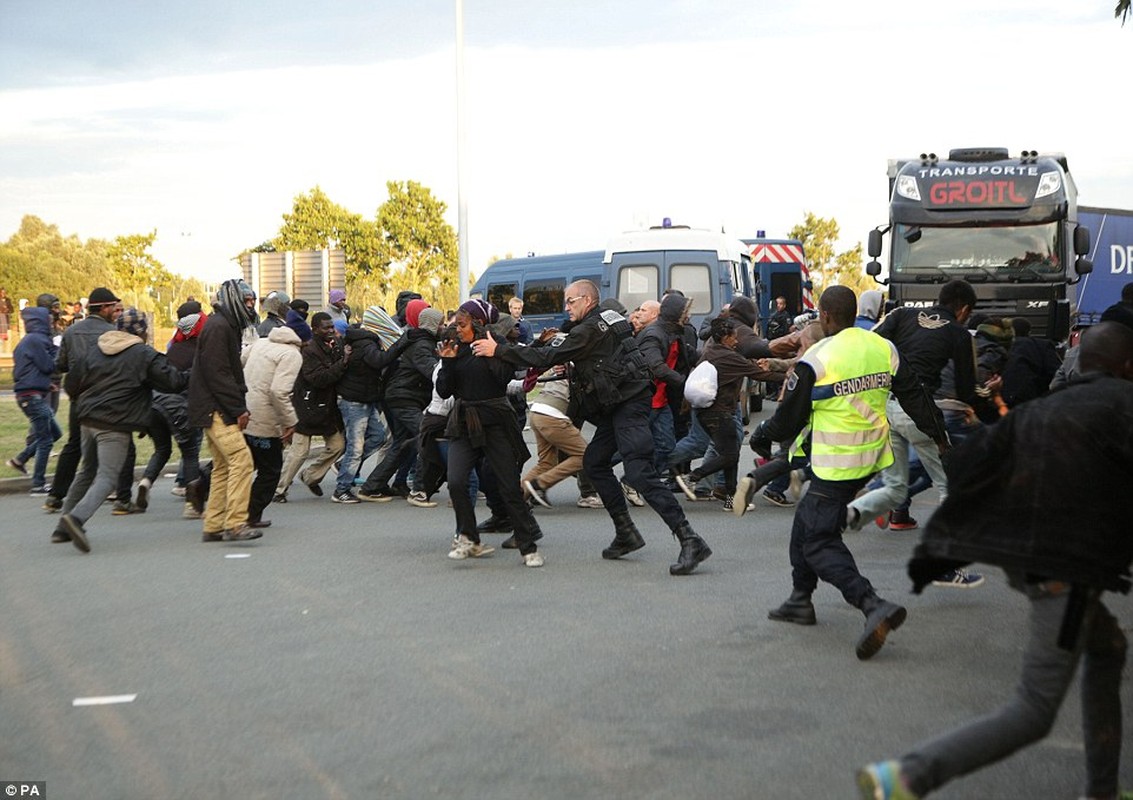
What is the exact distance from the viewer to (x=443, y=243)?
46594 millimetres

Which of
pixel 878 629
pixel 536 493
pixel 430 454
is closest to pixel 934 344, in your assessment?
pixel 878 629

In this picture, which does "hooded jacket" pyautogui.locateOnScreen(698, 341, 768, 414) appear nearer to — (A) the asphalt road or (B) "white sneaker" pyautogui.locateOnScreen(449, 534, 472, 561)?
(A) the asphalt road

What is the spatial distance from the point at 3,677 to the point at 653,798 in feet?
10.8

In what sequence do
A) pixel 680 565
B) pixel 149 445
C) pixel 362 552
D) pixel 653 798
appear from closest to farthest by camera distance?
pixel 653 798 < pixel 680 565 < pixel 362 552 < pixel 149 445

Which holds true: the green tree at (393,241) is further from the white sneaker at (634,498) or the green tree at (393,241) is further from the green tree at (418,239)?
the white sneaker at (634,498)

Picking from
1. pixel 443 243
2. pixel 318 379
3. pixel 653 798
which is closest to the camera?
pixel 653 798

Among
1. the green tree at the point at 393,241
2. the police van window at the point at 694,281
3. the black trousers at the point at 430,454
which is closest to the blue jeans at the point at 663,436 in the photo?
the black trousers at the point at 430,454

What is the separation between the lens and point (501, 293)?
2625cm

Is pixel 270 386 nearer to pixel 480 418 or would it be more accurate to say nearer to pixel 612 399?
pixel 480 418

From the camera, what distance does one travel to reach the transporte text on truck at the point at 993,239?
63.7ft

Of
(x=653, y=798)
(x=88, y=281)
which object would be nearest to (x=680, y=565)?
(x=653, y=798)

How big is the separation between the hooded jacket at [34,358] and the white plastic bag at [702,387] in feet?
19.8

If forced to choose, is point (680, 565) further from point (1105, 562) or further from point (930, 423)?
point (1105, 562)

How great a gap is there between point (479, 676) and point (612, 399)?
304cm
